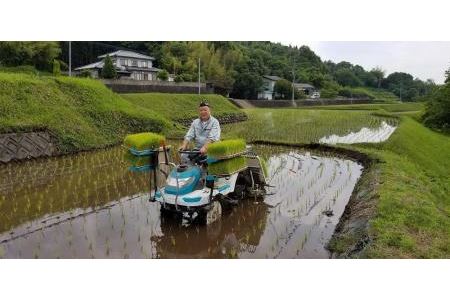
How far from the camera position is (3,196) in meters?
7.69

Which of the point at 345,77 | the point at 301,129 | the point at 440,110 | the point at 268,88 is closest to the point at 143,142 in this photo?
the point at 301,129

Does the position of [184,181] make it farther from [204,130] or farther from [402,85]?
[402,85]

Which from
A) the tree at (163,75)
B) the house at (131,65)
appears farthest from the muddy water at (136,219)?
the house at (131,65)

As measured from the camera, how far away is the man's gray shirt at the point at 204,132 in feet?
21.8

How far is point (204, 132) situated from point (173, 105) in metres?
19.7

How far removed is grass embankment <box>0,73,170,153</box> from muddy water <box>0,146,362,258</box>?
102 inches

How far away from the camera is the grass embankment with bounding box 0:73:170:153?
12836 mm

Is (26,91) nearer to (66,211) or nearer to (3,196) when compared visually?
(3,196)

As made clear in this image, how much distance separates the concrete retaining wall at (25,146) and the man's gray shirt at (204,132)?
681cm

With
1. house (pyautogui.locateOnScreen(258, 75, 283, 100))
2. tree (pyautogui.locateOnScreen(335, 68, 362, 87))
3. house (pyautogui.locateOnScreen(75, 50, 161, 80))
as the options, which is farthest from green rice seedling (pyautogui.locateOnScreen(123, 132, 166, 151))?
tree (pyautogui.locateOnScreen(335, 68, 362, 87))

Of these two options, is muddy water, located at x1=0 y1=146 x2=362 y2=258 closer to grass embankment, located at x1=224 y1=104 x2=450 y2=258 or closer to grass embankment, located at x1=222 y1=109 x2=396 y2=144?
grass embankment, located at x1=224 y1=104 x2=450 y2=258

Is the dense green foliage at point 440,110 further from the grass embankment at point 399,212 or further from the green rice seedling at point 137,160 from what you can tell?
the green rice seedling at point 137,160

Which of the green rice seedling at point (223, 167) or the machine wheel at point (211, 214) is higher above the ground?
the green rice seedling at point (223, 167)

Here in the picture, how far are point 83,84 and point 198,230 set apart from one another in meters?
13.4
